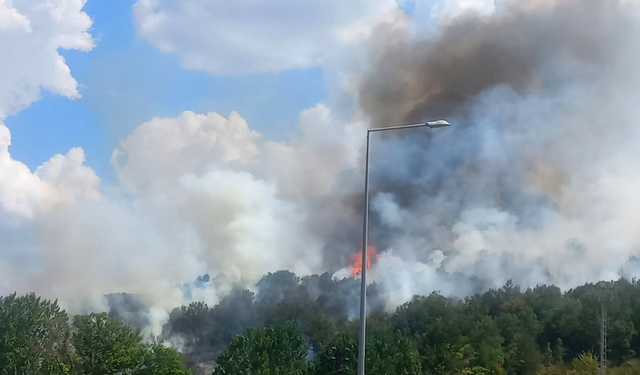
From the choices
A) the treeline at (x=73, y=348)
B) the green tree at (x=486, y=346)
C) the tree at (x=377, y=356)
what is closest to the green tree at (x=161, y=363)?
the treeline at (x=73, y=348)

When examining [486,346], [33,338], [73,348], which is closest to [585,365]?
[486,346]

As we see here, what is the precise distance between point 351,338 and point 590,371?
22.9m

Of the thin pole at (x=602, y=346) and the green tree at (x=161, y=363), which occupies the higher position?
the thin pole at (x=602, y=346)

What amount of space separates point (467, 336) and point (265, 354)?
68.8 ft

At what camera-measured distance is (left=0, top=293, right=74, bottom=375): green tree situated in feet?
181

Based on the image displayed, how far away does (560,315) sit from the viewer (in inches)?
2741

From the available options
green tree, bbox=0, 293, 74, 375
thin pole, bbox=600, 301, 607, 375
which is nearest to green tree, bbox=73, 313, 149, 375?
green tree, bbox=0, 293, 74, 375

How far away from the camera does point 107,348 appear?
5628cm

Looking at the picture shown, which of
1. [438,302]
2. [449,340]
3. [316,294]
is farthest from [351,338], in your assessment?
[316,294]

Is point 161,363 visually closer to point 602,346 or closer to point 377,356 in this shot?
point 377,356

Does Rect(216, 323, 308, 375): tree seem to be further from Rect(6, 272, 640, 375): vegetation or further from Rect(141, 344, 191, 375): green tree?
Rect(141, 344, 191, 375): green tree

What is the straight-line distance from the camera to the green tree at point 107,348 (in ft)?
183

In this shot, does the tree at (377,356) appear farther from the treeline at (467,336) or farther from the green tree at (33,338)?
the green tree at (33,338)

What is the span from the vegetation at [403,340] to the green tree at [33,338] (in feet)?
0.28
